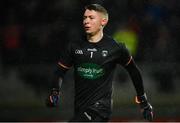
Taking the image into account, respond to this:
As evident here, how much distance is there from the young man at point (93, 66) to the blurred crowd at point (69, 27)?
450 cm

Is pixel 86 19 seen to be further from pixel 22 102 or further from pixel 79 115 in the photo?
pixel 22 102

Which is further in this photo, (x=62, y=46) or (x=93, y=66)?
(x=62, y=46)

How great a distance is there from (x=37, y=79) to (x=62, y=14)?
1236 mm

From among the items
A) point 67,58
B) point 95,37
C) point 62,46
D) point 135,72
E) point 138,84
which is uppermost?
point 95,37

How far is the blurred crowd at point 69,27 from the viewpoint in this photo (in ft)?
34.1

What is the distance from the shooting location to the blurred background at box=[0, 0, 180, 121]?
9883mm

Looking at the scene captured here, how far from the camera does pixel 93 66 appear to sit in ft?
18.7

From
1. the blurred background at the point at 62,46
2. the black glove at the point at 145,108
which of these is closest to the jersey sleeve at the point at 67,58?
the black glove at the point at 145,108

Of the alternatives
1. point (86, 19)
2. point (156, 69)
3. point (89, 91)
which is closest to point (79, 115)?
point (89, 91)

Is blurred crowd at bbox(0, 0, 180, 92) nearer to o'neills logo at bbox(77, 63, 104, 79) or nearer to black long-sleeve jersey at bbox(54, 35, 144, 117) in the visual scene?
black long-sleeve jersey at bbox(54, 35, 144, 117)

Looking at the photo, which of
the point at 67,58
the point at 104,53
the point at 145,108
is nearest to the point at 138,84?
the point at 145,108

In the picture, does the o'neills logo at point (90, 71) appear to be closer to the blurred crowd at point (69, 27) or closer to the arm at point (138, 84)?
the arm at point (138, 84)

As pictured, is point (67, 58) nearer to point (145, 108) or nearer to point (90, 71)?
point (90, 71)

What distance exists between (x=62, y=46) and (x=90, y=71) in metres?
4.93
